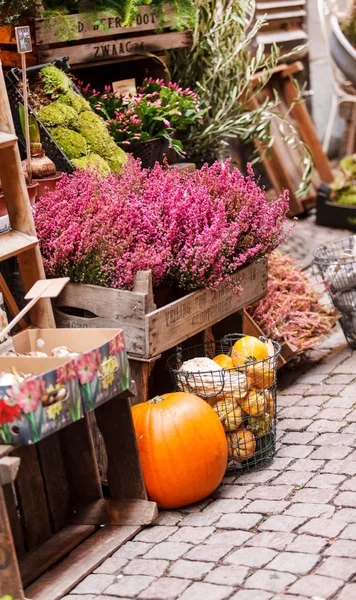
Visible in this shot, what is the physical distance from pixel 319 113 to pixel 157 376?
6.68 m

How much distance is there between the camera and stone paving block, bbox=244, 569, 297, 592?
341cm

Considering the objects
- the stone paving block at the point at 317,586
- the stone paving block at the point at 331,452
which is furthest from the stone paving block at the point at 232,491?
the stone paving block at the point at 317,586

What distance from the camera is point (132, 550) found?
3795mm

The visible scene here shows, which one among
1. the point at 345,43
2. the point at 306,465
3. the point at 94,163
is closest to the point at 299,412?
the point at 306,465

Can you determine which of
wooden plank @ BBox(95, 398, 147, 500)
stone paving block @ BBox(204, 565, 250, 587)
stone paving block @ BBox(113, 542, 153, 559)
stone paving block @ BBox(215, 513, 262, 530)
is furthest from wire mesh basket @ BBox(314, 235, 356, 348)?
stone paving block @ BBox(204, 565, 250, 587)

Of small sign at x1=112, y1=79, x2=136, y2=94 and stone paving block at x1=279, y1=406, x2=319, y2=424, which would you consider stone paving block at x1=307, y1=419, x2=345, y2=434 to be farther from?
small sign at x1=112, y1=79, x2=136, y2=94

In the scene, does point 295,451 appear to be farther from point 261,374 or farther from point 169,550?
point 169,550

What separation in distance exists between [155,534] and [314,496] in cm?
75

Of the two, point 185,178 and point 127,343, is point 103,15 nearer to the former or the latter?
point 185,178

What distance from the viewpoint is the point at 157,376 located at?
484 cm

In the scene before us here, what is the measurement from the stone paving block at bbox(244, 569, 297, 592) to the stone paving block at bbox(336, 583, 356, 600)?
0.19 m

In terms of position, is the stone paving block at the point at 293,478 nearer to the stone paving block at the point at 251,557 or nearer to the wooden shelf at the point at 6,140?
the stone paving block at the point at 251,557

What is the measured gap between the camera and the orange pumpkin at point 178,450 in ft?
13.2

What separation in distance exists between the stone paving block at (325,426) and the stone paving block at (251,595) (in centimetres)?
160
